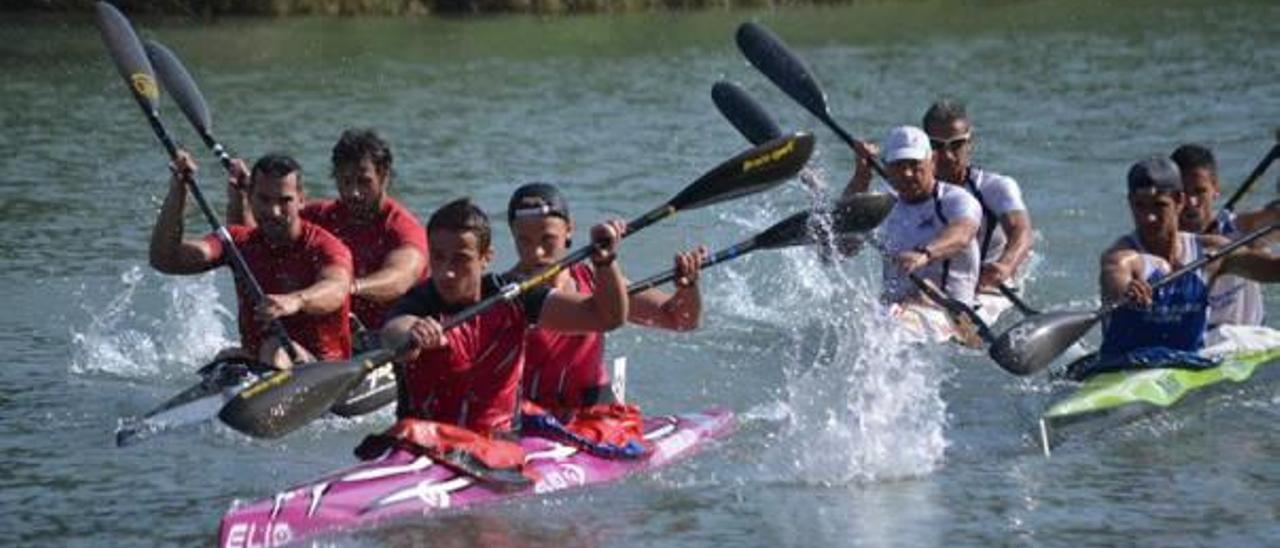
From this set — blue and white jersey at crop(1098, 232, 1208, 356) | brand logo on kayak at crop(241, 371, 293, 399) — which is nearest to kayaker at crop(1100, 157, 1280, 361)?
blue and white jersey at crop(1098, 232, 1208, 356)

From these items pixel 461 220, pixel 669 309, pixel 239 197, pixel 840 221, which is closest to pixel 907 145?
pixel 840 221

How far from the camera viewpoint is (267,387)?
8.95m

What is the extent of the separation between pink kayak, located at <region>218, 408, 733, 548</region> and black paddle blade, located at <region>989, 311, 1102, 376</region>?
1803mm

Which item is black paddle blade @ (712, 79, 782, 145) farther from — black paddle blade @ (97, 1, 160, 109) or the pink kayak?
the pink kayak

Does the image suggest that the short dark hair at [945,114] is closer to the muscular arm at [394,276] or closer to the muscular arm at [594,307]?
the muscular arm at [394,276]

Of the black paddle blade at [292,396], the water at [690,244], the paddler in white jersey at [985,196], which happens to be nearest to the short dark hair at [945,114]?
the paddler in white jersey at [985,196]

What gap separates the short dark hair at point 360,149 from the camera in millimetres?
11352

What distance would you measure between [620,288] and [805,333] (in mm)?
4864

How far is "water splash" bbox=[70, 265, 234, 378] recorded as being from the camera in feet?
43.1

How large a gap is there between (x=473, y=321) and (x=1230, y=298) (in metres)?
4.74

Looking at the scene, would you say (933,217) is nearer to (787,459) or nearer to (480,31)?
(787,459)

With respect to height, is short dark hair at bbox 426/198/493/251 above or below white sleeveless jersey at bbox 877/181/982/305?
above

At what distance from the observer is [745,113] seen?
43.7 ft

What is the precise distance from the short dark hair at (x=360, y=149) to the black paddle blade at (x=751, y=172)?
164cm
